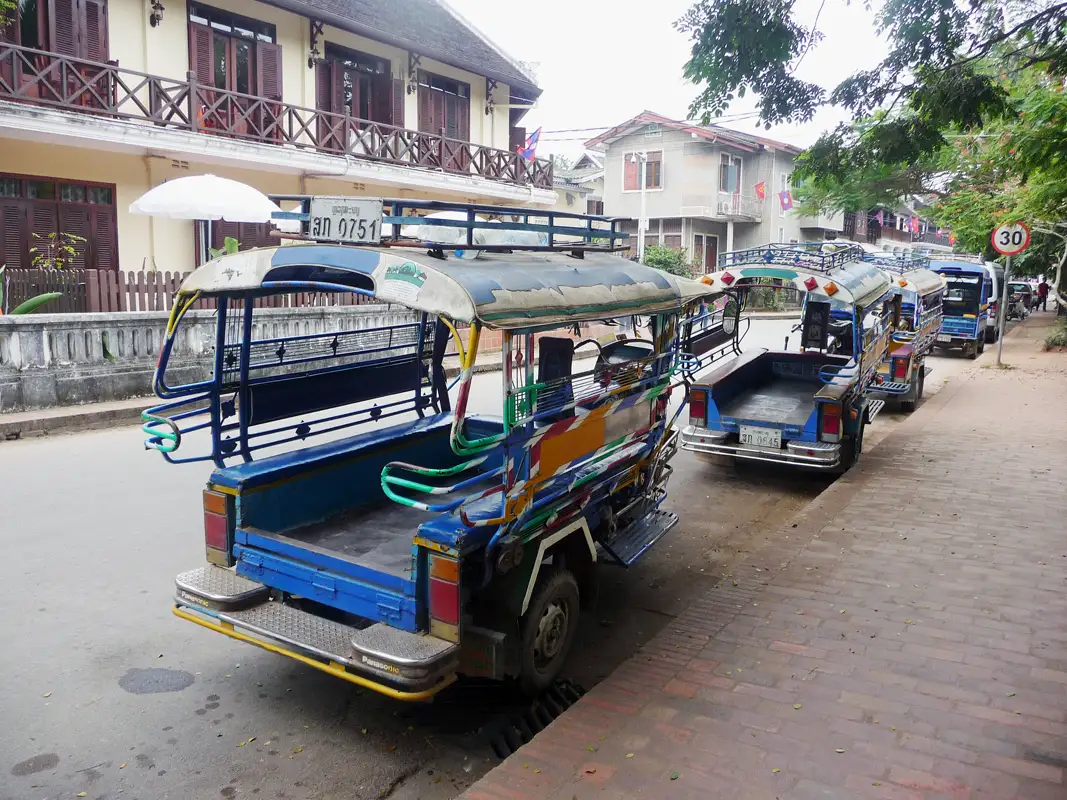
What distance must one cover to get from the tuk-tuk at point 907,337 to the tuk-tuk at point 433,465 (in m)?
8.19

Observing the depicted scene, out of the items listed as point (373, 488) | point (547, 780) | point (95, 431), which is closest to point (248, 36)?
point (95, 431)

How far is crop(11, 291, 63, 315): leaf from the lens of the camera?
11930mm

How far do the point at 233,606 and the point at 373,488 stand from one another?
1406mm

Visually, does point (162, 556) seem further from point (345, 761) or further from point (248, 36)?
point (248, 36)

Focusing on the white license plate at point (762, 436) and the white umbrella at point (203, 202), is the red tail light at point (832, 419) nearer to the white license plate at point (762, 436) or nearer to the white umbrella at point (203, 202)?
the white license plate at point (762, 436)

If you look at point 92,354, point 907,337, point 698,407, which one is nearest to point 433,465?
point 698,407

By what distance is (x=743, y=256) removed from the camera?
9.92 meters

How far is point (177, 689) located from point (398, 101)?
63.1 ft

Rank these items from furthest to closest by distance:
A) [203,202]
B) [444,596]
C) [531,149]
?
1. [531,149]
2. [203,202]
3. [444,596]

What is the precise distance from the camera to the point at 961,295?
69.3 ft

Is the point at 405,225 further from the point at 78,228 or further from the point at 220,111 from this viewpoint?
the point at 220,111

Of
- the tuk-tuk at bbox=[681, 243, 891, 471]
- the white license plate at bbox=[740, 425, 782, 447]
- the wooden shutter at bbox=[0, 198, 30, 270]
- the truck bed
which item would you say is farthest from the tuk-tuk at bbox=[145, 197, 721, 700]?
the wooden shutter at bbox=[0, 198, 30, 270]

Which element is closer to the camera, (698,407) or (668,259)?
(698,407)

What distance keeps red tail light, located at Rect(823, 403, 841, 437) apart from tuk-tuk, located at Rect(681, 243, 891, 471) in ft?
0.03
